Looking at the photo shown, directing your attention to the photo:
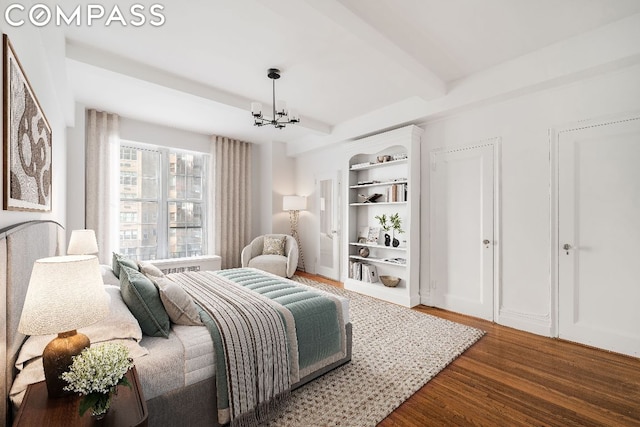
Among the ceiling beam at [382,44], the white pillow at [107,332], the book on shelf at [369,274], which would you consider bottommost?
the book on shelf at [369,274]

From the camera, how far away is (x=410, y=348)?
2.67 m

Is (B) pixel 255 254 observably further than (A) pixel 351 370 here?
Yes

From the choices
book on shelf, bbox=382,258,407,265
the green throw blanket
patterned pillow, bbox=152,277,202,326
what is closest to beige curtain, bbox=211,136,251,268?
the green throw blanket

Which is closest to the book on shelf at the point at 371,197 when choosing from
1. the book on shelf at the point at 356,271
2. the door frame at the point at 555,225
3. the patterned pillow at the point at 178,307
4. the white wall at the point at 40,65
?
the book on shelf at the point at 356,271

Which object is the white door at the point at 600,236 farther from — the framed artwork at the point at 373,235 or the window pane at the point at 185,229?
the window pane at the point at 185,229

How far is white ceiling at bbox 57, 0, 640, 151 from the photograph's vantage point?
2204 millimetres

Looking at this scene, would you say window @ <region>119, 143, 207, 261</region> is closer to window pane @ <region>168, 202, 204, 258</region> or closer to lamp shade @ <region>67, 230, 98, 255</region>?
window pane @ <region>168, 202, 204, 258</region>

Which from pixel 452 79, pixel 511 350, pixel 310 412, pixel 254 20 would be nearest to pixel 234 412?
pixel 310 412

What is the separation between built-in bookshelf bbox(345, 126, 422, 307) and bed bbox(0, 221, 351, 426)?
2856 mm

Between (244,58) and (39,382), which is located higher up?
(244,58)

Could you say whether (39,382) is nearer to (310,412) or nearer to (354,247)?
(310,412)

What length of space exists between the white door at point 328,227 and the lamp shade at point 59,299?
4400mm

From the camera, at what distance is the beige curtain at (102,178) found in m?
4.17

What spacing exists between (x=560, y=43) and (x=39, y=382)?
4297 millimetres
